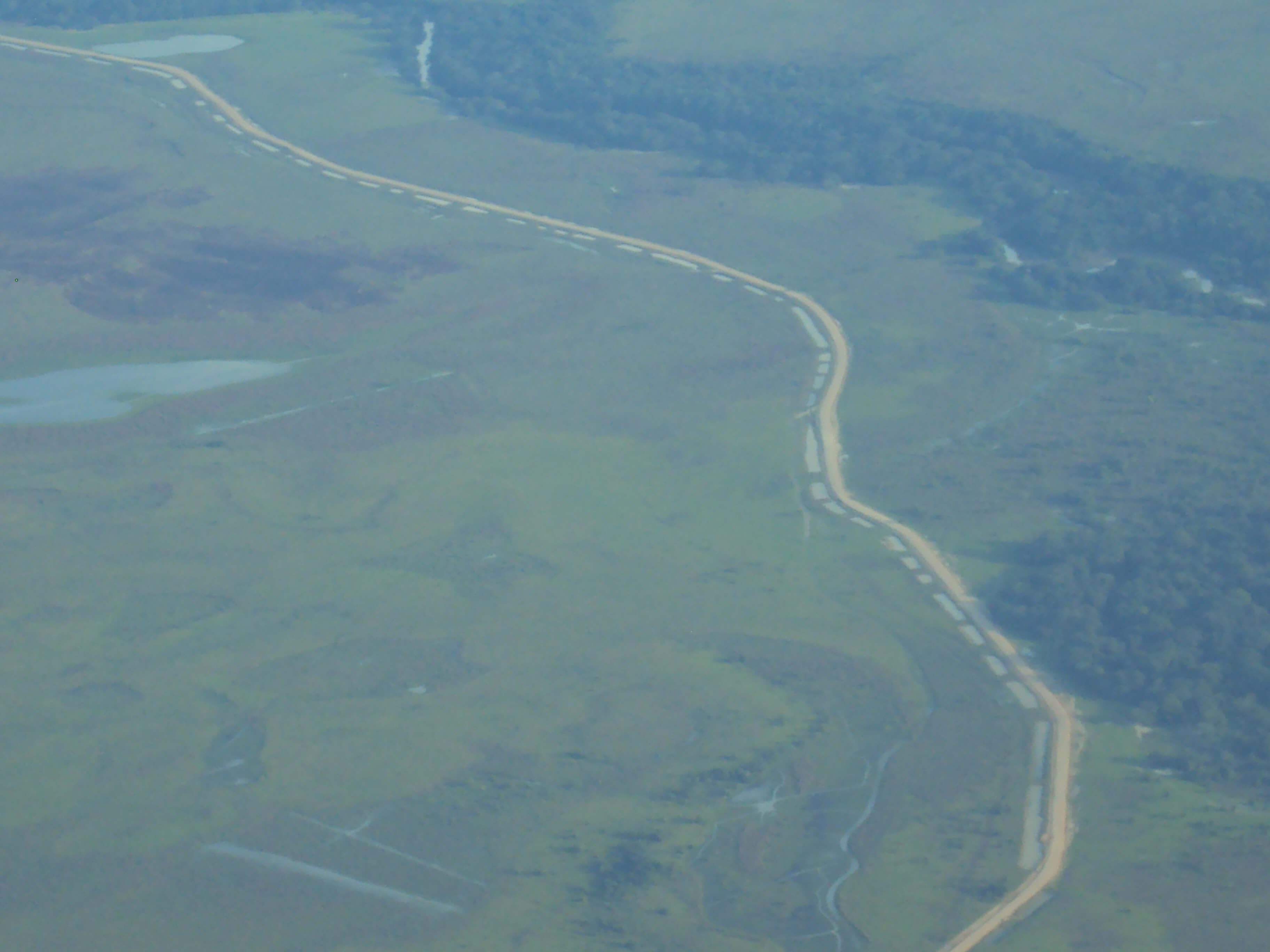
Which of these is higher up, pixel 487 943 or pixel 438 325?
pixel 438 325

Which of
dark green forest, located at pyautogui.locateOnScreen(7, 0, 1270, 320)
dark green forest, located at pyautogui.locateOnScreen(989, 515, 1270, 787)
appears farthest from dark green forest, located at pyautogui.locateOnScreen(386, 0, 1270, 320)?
dark green forest, located at pyautogui.locateOnScreen(989, 515, 1270, 787)

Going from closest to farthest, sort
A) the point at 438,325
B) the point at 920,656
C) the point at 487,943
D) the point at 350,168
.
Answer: the point at 487,943 → the point at 920,656 → the point at 438,325 → the point at 350,168

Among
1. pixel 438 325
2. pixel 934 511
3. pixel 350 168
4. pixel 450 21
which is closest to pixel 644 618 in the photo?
pixel 934 511

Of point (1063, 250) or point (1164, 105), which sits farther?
point (1164, 105)

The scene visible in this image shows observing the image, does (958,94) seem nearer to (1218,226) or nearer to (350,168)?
(1218,226)

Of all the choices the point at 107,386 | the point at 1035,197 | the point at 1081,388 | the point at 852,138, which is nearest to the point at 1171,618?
the point at 1081,388

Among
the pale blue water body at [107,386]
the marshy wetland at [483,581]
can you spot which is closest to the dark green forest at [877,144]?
the marshy wetland at [483,581]

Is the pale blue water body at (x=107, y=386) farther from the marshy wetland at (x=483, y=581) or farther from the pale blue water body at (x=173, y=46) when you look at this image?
the pale blue water body at (x=173, y=46)

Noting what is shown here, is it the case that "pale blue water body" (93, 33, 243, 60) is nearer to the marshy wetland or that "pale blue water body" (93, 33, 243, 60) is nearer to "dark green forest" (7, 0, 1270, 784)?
"dark green forest" (7, 0, 1270, 784)
